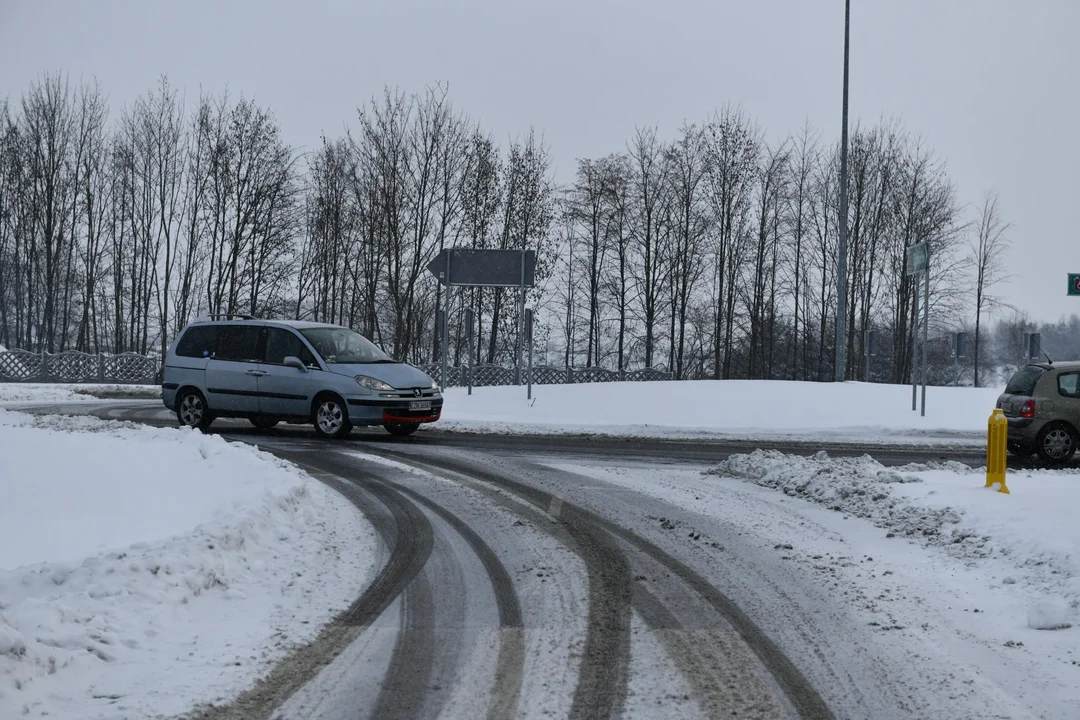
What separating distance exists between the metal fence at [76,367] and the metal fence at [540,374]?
1159cm

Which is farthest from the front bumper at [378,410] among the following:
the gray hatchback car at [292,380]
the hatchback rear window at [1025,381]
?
the hatchback rear window at [1025,381]

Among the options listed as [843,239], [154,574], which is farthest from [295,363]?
[843,239]

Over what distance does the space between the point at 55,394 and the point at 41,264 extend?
89.4 ft

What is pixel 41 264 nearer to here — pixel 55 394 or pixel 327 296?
pixel 327 296

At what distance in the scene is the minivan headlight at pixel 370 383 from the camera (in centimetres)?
1446

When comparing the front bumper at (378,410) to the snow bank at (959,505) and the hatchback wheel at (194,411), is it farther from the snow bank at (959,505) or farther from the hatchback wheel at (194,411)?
the snow bank at (959,505)

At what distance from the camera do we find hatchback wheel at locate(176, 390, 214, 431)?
609 inches

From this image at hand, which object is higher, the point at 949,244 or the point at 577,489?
the point at 949,244

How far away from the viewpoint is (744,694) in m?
4.03

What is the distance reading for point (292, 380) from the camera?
1479cm

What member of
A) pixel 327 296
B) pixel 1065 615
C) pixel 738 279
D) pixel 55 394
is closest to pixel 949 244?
pixel 738 279

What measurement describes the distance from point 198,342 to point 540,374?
2404 centimetres

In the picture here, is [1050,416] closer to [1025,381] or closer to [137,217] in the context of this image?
[1025,381]

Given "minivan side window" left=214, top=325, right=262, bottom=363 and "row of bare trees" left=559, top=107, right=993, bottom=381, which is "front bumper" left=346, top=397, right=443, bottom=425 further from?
"row of bare trees" left=559, top=107, right=993, bottom=381
